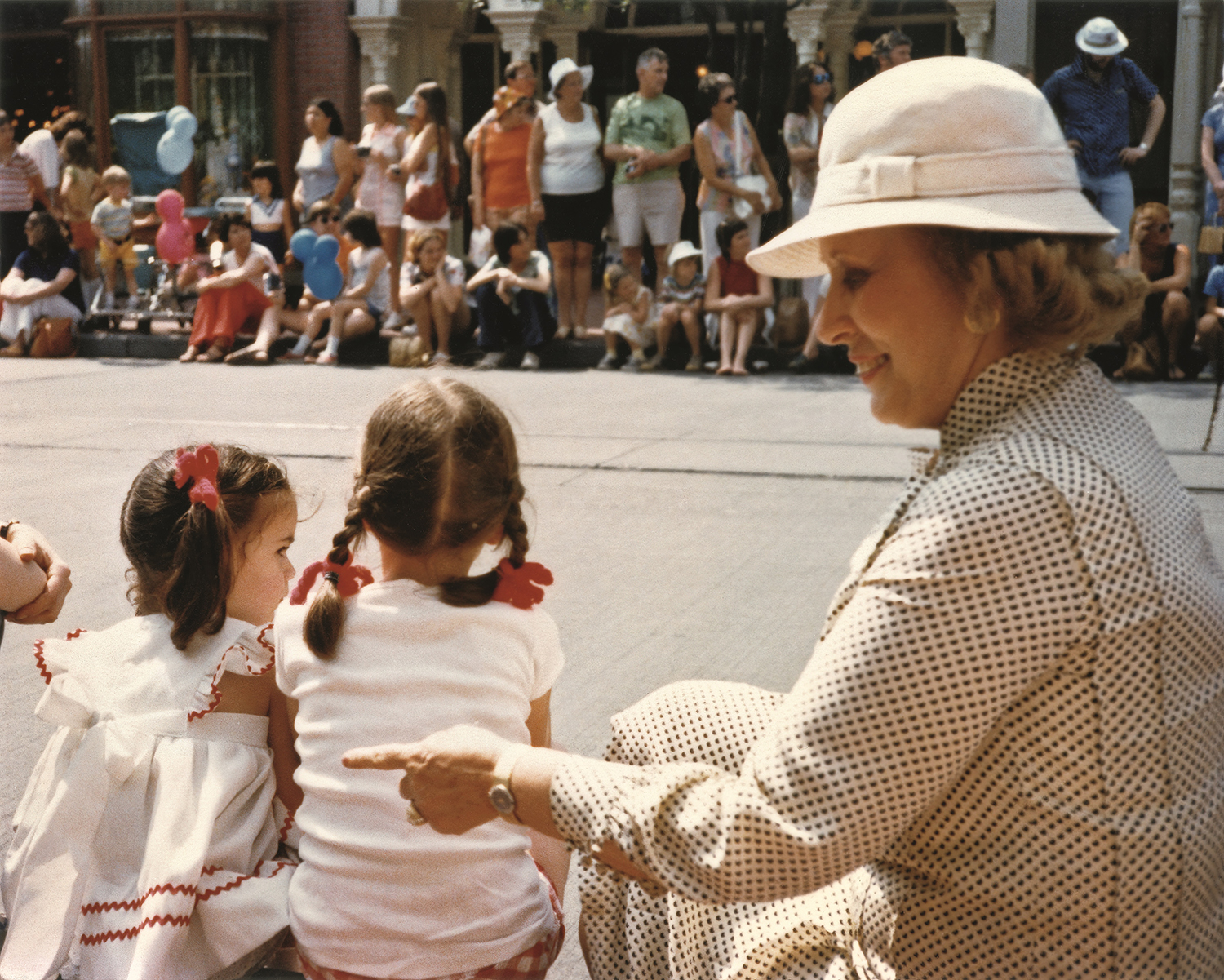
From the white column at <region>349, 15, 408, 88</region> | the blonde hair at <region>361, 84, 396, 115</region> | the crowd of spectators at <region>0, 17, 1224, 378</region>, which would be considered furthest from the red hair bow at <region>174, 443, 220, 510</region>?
the white column at <region>349, 15, 408, 88</region>

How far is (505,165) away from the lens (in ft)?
39.9

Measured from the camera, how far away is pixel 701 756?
2141 millimetres

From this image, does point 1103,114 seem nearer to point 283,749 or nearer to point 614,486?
point 614,486

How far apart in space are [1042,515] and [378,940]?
1138 mm

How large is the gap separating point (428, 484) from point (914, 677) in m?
0.86

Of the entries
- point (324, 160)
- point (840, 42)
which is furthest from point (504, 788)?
point (840, 42)

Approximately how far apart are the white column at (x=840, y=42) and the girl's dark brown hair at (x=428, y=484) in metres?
14.1

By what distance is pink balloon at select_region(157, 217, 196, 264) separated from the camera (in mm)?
13672

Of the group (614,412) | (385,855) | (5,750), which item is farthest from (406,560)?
(614,412)

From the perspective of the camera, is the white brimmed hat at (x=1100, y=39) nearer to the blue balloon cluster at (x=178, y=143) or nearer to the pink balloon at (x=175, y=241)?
the pink balloon at (x=175, y=241)

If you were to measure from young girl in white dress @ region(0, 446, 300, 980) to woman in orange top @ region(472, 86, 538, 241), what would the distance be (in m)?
9.52

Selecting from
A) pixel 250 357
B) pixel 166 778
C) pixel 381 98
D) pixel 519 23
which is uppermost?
pixel 519 23

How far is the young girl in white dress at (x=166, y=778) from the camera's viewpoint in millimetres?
2412

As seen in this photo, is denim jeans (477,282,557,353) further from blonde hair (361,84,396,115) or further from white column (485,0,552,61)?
white column (485,0,552,61)
